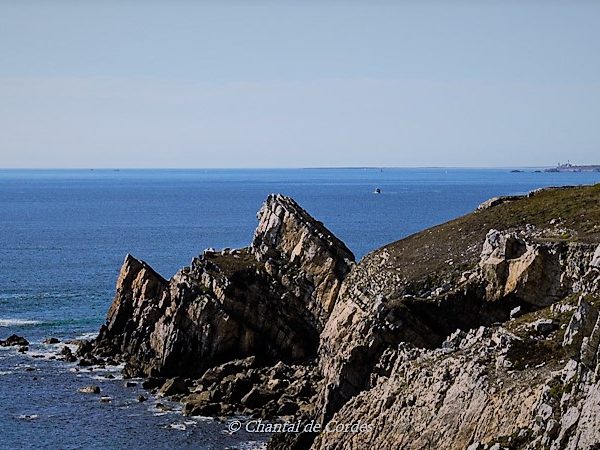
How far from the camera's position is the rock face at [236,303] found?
7481 cm

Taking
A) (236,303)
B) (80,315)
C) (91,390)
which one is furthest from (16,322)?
(91,390)

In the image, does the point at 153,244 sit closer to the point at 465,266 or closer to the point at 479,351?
the point at 465,266

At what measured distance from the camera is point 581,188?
229ft

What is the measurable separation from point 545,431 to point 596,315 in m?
4.36

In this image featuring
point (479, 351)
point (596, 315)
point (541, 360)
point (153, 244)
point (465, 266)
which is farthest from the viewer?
point (153, 244)

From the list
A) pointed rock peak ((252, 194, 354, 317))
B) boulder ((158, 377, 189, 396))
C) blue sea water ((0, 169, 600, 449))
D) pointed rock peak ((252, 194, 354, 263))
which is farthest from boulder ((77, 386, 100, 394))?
pointed rock peak ((252, 194, 354, 263))

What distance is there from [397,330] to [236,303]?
2605cm

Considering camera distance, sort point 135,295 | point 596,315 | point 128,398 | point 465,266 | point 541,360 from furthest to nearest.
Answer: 1. point 135,295
2. point 128,398
3. point 465,266
4. point 541,360
5. point 596,315

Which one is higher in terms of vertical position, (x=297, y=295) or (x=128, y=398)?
(x=297, y=295)

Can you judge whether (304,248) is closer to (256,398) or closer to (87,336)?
(256,398)

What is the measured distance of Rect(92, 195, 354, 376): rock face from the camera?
74812 millimetres

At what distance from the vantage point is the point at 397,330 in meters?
53.2

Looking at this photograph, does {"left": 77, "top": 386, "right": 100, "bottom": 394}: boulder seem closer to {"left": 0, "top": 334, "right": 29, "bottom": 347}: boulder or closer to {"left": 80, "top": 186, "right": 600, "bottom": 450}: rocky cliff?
{"left": 80, "top": 186, "right": 600, "bottom": 450}: rocky cliff

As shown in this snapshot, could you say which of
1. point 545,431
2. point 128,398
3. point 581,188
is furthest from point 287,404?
point 545,431
